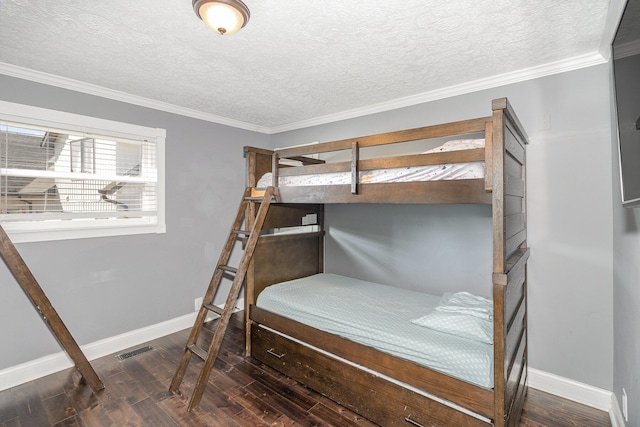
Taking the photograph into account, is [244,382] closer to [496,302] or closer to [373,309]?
[373,309]

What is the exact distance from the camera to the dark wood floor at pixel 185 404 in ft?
6.76

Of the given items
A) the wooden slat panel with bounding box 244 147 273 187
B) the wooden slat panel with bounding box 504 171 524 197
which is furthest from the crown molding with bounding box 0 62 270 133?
the wooden slat panel with bounding box 504 171 524 197

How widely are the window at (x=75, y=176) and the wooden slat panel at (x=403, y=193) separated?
164 cm

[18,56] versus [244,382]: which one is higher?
[18,56]

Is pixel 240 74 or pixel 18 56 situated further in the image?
pixel 240 74

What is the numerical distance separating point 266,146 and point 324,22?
106 inches

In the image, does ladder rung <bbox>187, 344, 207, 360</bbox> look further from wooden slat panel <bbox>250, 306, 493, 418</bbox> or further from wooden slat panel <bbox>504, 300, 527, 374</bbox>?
wooden slat panel <bbox>504, 300, 527, 374</bbox>

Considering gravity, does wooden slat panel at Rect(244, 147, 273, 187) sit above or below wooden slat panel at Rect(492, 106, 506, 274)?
above

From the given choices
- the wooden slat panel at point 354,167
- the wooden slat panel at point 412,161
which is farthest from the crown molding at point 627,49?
the wooden slat panel at point 354,167

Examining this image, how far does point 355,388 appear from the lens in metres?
2.14

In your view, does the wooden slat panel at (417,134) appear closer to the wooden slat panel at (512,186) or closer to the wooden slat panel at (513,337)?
the wooden slat panel at (512,186)

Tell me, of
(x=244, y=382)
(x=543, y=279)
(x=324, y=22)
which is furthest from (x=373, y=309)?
(x=324, y=22)

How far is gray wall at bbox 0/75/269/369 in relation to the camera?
2.51 m

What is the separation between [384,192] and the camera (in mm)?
2100
